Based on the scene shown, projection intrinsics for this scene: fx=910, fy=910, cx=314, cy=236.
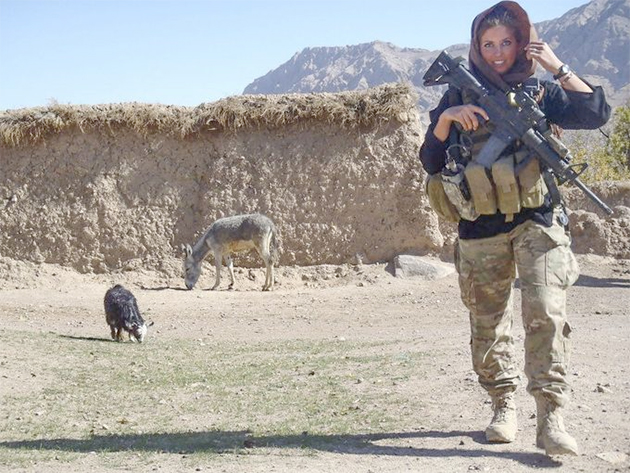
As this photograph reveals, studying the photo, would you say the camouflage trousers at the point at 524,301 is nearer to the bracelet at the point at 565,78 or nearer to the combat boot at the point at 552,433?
the combat boot at the point at 552,433

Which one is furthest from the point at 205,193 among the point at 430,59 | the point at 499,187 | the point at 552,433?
the point at 430,59

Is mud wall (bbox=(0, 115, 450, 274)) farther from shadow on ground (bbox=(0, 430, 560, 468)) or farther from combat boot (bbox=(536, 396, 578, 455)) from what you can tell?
combat boot (bbox=(536, 396, 578, 455))

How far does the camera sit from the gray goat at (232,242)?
1714 cm

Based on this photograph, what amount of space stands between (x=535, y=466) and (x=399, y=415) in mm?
1463

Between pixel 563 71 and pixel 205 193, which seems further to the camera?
pixel 205 193

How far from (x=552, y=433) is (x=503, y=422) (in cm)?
48

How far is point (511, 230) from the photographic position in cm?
524

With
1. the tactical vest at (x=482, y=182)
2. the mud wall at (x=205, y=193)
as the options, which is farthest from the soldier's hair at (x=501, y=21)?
the mud wall at (x=205, y=193)

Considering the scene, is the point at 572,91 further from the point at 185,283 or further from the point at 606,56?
the point at 606,56

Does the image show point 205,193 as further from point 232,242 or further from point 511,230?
Result: point 511,230

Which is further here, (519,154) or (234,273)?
(234,273)

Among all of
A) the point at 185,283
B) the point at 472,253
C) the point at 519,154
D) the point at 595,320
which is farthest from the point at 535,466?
the point at 185,283

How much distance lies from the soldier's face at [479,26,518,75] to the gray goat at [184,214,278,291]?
11.9 meters

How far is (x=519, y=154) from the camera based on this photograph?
524cm
